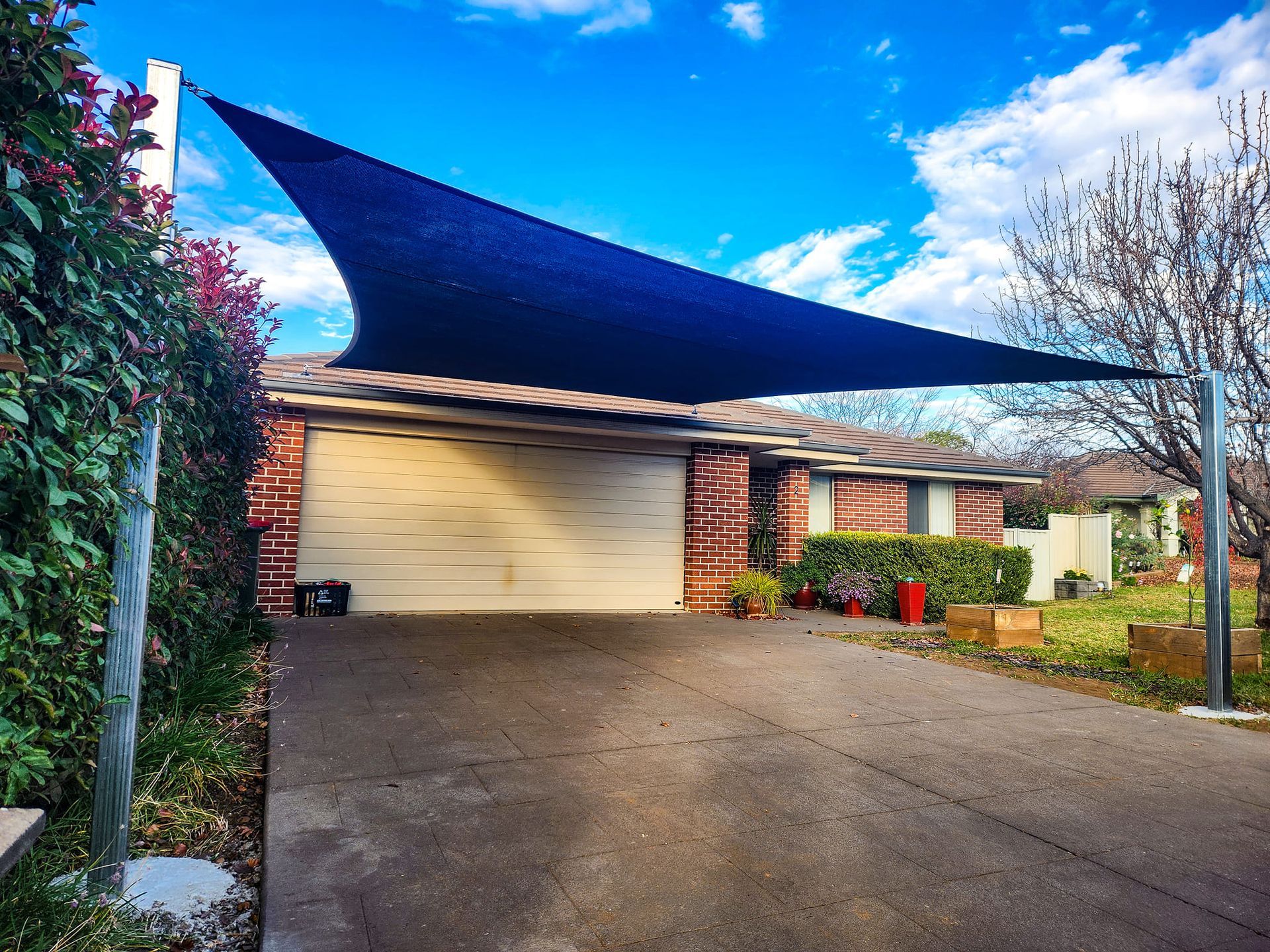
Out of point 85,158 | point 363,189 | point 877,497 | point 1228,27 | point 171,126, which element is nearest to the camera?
point 85,158

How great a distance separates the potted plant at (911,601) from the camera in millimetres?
9508

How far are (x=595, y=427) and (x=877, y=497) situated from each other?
622cm

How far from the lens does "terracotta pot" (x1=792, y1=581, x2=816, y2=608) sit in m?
10.7

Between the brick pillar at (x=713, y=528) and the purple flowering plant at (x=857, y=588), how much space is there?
1451 mm

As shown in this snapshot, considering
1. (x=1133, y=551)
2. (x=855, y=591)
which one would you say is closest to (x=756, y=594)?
(x=855, y=591)

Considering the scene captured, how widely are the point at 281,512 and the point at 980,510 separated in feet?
38.2

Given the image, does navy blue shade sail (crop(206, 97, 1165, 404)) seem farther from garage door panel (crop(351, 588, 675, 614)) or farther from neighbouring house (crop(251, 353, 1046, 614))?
garage door panel (crop(351, 588, 675, 614))

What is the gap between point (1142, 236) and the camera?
22.5 feet

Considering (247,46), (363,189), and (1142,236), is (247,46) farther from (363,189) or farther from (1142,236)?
(1142,236)

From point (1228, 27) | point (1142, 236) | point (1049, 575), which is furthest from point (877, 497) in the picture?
point (1228, 27)

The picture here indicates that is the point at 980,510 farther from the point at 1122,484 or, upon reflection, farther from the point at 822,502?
the point at 1122,484

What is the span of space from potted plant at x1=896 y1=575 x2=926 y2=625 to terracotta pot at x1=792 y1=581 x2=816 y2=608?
4.69 ft

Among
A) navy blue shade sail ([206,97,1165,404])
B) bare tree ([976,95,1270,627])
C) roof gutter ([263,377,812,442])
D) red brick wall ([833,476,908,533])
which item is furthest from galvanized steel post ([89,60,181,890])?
red brick wall ([833,476,908,533])

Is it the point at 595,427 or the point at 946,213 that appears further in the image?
the point at 946,213
